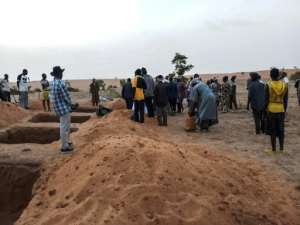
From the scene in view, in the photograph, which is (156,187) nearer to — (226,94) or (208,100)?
(208,100)

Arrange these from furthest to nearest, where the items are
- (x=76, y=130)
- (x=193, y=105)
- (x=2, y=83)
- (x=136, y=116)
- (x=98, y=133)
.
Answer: (x=2, y=83), (x=136, y=116), (x=193, y=105), (x=76, y=130), (x=98, y=133)

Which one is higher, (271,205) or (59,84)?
(59,84)

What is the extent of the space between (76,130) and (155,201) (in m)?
7.13

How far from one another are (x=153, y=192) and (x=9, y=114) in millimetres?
9635

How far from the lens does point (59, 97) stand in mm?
9211

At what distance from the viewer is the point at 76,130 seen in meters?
12.9

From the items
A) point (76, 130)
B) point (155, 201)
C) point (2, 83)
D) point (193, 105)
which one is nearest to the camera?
point (155, 201)

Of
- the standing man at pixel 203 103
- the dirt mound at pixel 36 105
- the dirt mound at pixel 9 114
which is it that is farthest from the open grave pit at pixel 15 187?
the dirt mound at pixel 36 105

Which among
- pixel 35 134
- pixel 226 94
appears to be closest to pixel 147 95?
pixel 35 134

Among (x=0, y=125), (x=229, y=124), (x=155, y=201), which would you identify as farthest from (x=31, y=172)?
(x=229, y=124)

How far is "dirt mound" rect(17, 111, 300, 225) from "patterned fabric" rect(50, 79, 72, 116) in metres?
1.34

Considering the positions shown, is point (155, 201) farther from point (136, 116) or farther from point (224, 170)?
point (136, 116)

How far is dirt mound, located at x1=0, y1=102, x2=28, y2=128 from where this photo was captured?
46.2 ft

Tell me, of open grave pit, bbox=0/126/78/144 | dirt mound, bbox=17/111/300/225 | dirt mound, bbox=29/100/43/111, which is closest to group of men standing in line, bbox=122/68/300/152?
dirt mound, bbox=17/111/300/225
